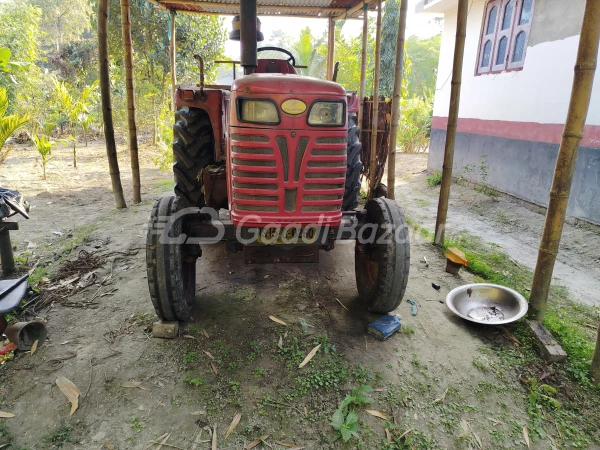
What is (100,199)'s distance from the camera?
674 cm

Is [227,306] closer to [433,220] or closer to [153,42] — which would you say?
[433,220]

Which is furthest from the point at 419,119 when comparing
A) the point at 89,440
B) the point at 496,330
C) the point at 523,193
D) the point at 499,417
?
the point at 89,440

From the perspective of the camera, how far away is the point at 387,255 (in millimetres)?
2912

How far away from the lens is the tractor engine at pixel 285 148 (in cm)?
238

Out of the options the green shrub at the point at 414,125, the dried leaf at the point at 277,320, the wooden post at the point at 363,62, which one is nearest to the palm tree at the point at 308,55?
the green shrub at the point at 414,125

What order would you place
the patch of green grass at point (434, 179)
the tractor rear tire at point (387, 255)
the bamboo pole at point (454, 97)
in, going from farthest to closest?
the patch of green grass at point (434, 179) < the bamboo pole at point (454, 97) < the tractor rear tire at point (387, 255)

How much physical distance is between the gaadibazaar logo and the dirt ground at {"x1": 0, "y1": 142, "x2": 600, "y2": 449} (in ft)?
2.16

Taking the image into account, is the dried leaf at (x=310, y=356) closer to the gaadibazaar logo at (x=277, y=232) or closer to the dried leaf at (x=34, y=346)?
the gaadibazaar logo at (x=277, y=232)

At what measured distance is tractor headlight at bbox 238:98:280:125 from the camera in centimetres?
237

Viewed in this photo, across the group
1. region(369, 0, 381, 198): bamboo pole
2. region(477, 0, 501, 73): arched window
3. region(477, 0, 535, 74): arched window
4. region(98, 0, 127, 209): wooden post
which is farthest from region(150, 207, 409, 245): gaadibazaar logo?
region(477, 0, 501, 73): arched window

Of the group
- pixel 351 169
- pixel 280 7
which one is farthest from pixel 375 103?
pixel 351 169

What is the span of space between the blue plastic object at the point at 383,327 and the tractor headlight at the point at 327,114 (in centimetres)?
147

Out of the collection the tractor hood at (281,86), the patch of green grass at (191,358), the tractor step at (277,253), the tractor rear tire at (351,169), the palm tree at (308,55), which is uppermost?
the palm tree at (308,55)

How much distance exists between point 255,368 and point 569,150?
8.42ft
